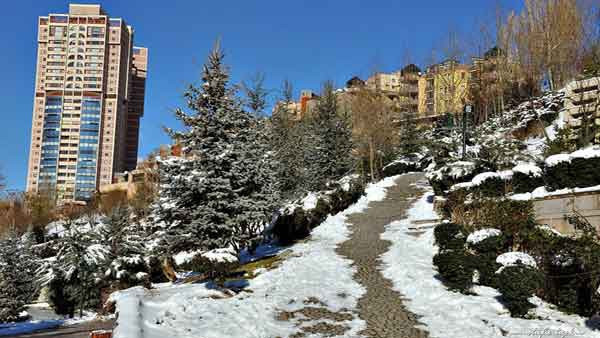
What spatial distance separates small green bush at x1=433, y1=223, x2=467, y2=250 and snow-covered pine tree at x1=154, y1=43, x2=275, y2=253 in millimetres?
5514

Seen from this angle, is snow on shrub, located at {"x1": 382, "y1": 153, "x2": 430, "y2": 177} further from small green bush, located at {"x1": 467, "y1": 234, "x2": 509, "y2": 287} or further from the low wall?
small green bush, located at {"x1": 467, "y1": 234, "x2": 509, "y2": 287}

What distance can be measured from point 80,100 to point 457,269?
141m

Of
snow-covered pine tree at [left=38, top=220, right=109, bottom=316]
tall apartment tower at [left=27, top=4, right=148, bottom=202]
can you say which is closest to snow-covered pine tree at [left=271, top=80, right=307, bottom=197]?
snow-covered pine tree at [left=38, top=220, right=109, bottom=316]

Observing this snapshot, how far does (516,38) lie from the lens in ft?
109

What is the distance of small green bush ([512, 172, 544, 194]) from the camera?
47.5 feet

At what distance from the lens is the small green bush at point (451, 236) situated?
12.7 meters

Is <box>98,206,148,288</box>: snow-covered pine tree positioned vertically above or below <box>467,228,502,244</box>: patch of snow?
below

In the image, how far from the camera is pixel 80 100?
136125mm

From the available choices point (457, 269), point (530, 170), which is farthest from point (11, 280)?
point (530, 170)

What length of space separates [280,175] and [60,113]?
125 meters

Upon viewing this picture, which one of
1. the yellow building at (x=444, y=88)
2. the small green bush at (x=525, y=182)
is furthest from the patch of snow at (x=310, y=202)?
the yellow building at (x=444, y=88)

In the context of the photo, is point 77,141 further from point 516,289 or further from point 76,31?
point 516,289

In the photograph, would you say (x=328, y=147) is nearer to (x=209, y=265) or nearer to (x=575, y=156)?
(x=575, y=156)

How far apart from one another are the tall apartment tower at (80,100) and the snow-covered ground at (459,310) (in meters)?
132
